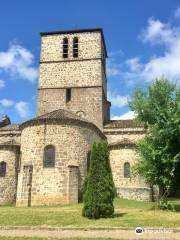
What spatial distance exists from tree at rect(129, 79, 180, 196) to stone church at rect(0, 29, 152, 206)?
6936 mm

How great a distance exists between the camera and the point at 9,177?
31.8m

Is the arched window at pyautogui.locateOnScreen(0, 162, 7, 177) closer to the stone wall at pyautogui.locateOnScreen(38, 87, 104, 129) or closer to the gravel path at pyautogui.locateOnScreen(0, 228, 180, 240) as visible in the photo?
the stone wall at pyautogui.locateOnScreen(38, 87, 104, 129)

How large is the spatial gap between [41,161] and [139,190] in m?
9.12

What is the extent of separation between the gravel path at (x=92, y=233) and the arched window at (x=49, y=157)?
505 inches

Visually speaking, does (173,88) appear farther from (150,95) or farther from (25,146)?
(25,146)

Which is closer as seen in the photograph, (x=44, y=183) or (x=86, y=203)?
(x=86, y=203)

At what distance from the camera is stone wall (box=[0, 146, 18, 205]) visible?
31250 millimetres

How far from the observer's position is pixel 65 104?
38.8m

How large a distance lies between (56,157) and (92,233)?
46.5 ft

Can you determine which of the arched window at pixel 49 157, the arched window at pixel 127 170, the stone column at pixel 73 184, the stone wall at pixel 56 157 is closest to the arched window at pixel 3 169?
the stone wall at pixel 56 157

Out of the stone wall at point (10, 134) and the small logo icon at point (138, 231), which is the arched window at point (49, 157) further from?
the small logo icon at point (138, 231)

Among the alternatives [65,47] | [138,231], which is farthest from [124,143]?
[138,231]

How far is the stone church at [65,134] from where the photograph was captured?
28125mm

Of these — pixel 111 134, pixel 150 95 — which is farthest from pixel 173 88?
pixel 111 134
